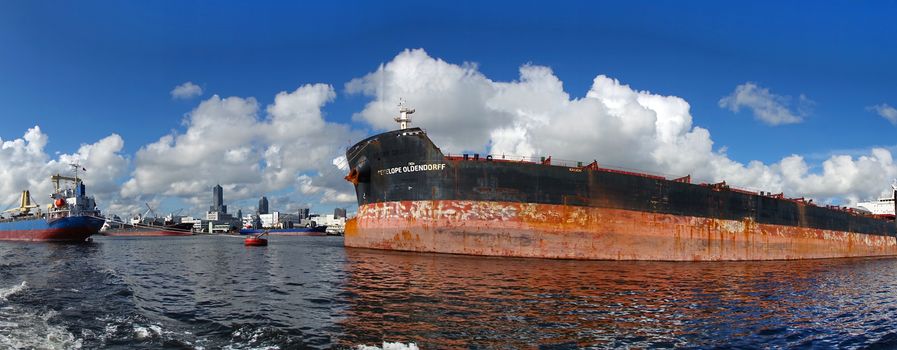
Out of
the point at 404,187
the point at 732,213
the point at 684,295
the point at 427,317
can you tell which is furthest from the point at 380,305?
the point at 732,213

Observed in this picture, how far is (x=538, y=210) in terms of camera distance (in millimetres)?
29188

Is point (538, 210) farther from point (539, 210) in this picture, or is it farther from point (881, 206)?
point (881, 206)

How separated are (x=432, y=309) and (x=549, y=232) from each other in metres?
17.7

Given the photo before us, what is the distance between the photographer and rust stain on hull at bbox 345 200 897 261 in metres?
28.9

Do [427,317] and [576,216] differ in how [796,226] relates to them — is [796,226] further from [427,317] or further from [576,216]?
[427,317]

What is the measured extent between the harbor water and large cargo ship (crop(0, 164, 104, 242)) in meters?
38.8

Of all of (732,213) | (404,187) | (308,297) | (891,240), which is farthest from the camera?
(891,240)

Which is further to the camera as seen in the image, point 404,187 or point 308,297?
point 404,187

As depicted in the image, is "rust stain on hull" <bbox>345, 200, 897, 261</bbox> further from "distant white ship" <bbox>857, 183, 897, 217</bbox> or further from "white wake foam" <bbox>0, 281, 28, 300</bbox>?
"distant white ship" <bbox>857, 183, 897, 217</bbox>

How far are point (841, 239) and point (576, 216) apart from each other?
28.3 metres

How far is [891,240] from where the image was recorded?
48281 mm

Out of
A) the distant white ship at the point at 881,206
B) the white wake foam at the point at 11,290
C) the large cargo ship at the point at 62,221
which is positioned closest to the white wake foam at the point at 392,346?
the white wake foam at the point at 11,290

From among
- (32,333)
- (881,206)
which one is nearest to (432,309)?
(32,333)

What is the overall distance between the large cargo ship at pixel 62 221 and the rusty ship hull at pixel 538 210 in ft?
127
